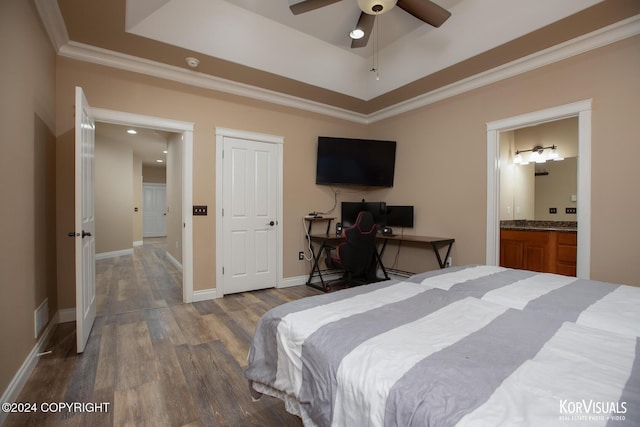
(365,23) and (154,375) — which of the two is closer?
(154,375)

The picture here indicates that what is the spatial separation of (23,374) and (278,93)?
3.60 metres

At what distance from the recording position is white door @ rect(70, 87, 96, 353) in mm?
2129

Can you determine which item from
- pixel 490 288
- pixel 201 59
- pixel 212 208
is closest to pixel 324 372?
pixel 490 288

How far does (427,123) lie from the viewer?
3990mm

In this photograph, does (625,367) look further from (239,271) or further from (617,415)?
(239,271)

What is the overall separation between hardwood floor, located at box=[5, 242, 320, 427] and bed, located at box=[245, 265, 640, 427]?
16.6 inches

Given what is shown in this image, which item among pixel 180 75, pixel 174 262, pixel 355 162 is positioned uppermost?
pixel 180 75

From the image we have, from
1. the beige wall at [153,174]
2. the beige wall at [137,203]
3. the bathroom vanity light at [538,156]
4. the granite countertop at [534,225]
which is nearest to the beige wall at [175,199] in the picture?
the beige wall at [137,203]

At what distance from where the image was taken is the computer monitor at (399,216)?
419cm

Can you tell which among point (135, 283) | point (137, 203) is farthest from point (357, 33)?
point (137, 203)

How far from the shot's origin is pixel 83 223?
2273 mm

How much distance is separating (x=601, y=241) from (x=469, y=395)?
2.87 meters

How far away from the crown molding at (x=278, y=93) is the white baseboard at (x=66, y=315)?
2443mm

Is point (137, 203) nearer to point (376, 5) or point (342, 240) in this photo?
point (342, 240)
